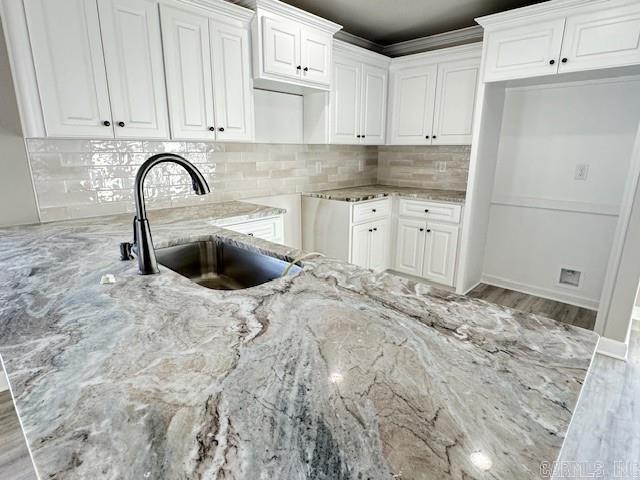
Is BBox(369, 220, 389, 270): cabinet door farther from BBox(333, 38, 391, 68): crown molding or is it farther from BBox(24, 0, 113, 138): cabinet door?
BBox(24, 0, 113, 138): cabinet door

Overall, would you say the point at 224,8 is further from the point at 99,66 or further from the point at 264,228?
the point at 264,228

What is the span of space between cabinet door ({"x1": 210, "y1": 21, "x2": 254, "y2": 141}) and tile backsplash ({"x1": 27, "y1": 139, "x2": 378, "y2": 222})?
330 millimetres

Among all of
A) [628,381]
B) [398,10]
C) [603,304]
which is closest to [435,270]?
[603,304]

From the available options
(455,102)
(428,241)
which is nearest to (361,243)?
(428,241)

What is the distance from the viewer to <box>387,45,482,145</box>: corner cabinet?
3088 millimetres

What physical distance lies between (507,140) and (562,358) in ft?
10.2

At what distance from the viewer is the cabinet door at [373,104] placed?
11.1ft

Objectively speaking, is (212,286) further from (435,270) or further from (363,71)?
(363,71)

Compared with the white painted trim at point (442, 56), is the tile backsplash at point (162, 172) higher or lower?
lower

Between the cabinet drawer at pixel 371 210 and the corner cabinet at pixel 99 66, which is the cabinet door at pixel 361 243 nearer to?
the cabinet drawer at pixel 371 210

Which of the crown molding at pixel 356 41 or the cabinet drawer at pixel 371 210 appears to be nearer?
the cabinet drawer at pixel 371 210

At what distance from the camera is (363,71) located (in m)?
3.32

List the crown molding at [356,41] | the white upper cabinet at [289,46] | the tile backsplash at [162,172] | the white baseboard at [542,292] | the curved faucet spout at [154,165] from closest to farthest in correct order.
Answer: the curved faucet spout at [154,165] → the tile backsplash at [162,172] → the white upper cabinet at [289,46] → the white baseboard at [542,292] → the crown molding at [356,41]

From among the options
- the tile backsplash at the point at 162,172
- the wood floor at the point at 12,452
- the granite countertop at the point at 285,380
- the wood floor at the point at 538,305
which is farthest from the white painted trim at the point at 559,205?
the wood floor at the point at 12,452
